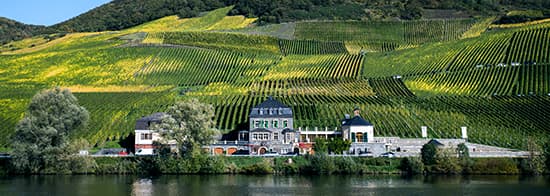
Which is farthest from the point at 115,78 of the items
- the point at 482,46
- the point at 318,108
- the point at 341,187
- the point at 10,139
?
the point at 341,187

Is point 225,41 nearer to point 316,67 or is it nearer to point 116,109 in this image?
point 316,67

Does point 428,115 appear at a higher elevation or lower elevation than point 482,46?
lower

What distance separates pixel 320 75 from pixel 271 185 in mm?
74563

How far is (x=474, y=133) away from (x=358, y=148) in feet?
51.2

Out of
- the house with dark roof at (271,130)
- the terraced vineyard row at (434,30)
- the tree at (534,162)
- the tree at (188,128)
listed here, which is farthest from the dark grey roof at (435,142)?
the terraced vineyard row at (434,30)

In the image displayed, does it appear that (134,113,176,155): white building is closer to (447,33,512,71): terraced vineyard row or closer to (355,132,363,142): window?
(355,132,363,142): window

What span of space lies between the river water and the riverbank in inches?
A: 109

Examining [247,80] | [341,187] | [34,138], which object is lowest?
[341,187]

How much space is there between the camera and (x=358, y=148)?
89.1m

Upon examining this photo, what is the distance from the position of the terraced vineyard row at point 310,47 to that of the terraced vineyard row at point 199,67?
1005 cm

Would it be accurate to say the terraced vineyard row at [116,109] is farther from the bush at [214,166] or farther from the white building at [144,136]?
the bush at [214,166]

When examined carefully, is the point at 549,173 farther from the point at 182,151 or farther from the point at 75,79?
the point at 75,79

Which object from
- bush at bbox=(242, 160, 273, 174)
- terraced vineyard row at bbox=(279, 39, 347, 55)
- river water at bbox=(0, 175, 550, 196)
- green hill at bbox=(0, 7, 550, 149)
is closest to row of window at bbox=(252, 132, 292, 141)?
green hill at bbox=(0, 7, 550, 149)

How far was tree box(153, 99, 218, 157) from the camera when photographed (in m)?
81.1
